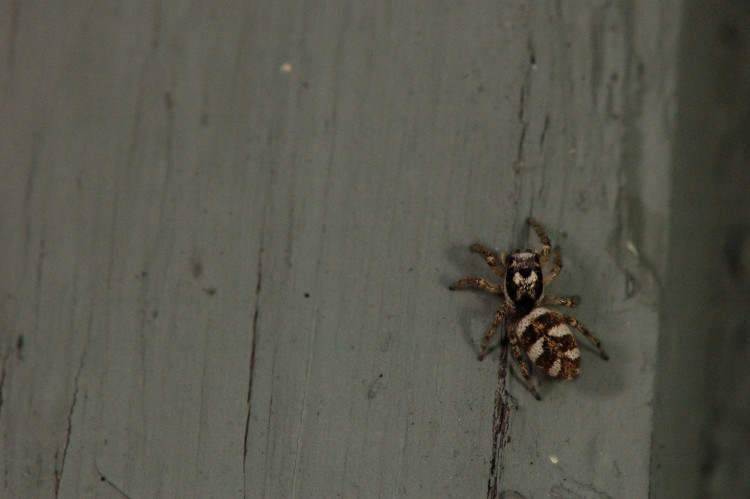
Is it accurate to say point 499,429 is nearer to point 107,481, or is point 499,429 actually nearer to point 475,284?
point 475,284

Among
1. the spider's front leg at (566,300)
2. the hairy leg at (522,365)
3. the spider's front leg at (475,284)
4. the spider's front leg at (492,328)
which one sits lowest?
the hairy leg at (522,365)

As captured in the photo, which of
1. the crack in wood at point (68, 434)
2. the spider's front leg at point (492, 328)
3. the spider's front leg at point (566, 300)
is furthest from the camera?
the spider's front leg at point (566, 300)

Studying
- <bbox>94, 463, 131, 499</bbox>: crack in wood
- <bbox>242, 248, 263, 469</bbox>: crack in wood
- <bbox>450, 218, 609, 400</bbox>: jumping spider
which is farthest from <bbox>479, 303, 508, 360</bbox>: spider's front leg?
<bbox>94, 463, 131, 499</bbox>: crack in wood

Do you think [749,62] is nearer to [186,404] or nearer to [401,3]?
[401,3]

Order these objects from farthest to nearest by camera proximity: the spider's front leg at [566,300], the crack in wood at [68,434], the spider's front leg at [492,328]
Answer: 1. the spider's front leg at [566,300]
2. the spider's front leg at [492,328]
3. the crack in wood at [68,434]

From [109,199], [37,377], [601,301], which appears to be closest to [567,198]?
[601,301]

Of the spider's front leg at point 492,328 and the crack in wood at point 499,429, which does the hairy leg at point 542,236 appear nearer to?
the spider's front leg at point 492,328

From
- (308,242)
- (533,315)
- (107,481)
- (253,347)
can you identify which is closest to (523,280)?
(533,315)

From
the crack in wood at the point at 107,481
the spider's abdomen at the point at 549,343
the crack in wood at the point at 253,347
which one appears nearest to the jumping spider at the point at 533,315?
the spider's abdomen at the point at 549,343
